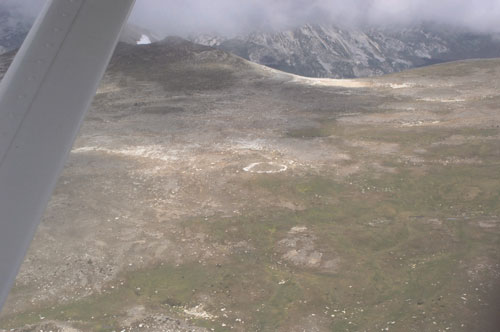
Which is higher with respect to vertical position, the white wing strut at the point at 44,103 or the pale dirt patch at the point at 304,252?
the white wing strut at the point at 44,103

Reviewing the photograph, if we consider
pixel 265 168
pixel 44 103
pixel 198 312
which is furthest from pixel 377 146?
pixel 44 103

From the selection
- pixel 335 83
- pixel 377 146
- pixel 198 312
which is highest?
pixel 335 83

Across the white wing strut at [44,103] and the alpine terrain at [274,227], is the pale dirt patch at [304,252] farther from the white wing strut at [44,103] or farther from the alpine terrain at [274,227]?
the white wing strut at [44,103]

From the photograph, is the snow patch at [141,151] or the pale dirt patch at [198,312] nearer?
the pale dirt patch at [198,312]

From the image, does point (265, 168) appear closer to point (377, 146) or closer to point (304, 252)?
point (377, 146)

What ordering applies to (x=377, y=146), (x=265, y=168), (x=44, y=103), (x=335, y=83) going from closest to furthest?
(x=44, y=103) < (x=265, y=168) < (x=377, y=146) < (x=335, y=83)

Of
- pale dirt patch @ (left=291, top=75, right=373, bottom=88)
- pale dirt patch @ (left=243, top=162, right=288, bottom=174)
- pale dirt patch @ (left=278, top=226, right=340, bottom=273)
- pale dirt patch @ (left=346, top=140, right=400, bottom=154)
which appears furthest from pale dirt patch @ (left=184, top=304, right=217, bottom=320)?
pale dirt patch @ (left=291, top=75, right=373, bottom=88)

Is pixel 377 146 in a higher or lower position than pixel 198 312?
higher

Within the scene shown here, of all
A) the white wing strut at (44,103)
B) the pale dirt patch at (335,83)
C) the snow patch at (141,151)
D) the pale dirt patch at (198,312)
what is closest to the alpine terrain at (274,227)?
the pale dirt patch at (198,312)
